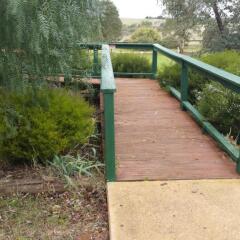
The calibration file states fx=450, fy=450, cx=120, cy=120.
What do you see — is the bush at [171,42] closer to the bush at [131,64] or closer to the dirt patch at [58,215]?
the bush at [131,64]

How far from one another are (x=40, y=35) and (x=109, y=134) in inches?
47.2

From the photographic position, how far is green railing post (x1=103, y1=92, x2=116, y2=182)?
4.00m

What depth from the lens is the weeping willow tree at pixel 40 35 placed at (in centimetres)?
308

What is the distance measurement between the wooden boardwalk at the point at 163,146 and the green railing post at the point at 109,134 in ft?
0.42

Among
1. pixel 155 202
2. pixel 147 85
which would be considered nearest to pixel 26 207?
pixel 155 202

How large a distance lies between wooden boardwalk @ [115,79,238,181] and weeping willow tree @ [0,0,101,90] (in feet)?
4.09

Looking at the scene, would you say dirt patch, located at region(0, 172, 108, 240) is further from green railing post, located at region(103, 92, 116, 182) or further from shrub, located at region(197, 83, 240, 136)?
shrub, located at region(197, 83, 240, 136)

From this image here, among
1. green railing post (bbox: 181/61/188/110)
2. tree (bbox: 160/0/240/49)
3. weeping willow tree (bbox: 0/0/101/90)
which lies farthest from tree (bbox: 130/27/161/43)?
weeping willow tree (bbox: 0/0/101/90)

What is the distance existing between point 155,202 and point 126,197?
26cm

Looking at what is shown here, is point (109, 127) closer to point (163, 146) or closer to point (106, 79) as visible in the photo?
point (106, 79)

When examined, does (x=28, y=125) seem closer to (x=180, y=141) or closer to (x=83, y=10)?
(x=83, y=10)

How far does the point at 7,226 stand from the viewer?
356 centimetres

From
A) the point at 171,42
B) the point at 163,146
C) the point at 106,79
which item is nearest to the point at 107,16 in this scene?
the point at 106,79

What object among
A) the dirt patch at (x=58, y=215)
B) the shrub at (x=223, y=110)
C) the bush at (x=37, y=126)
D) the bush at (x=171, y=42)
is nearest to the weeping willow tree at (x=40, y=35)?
the bush at (x=37, y=126)
